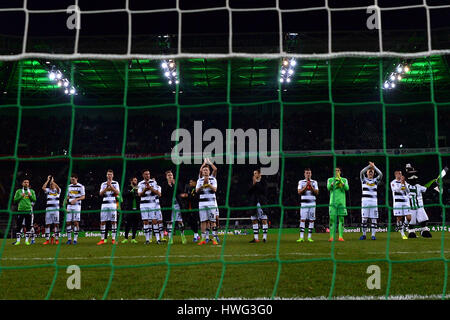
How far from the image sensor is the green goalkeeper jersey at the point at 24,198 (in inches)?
409

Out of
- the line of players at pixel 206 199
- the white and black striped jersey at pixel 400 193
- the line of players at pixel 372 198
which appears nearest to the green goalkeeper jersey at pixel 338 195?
the line of players at pixel 372 198

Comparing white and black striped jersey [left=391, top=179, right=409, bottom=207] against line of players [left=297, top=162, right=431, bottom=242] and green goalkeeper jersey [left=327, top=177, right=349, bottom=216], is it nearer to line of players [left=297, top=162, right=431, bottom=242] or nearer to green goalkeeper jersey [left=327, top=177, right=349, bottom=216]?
line of players [left=297, top=162, right=431, bottom=242]

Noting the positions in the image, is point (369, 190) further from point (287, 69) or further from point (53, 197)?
point (287, 69)

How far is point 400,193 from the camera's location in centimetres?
1047

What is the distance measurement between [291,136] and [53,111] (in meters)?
11.8

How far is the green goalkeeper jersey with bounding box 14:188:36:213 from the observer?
34.1ft

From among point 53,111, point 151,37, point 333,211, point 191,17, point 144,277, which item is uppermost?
point 191,17

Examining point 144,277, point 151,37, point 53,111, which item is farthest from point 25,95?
point 144,277

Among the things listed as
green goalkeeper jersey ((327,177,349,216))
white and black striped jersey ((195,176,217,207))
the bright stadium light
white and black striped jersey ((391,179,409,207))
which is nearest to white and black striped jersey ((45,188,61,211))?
white and black striped jersey ((195,176,217,207))

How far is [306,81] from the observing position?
18.1 meters

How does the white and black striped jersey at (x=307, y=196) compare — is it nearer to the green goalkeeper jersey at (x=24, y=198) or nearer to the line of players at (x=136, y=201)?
the line of players at (x=136, y=201)

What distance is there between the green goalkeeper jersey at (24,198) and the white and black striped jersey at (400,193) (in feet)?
28.0

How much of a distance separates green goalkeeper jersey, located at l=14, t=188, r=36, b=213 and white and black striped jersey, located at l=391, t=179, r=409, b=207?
8520 mm
